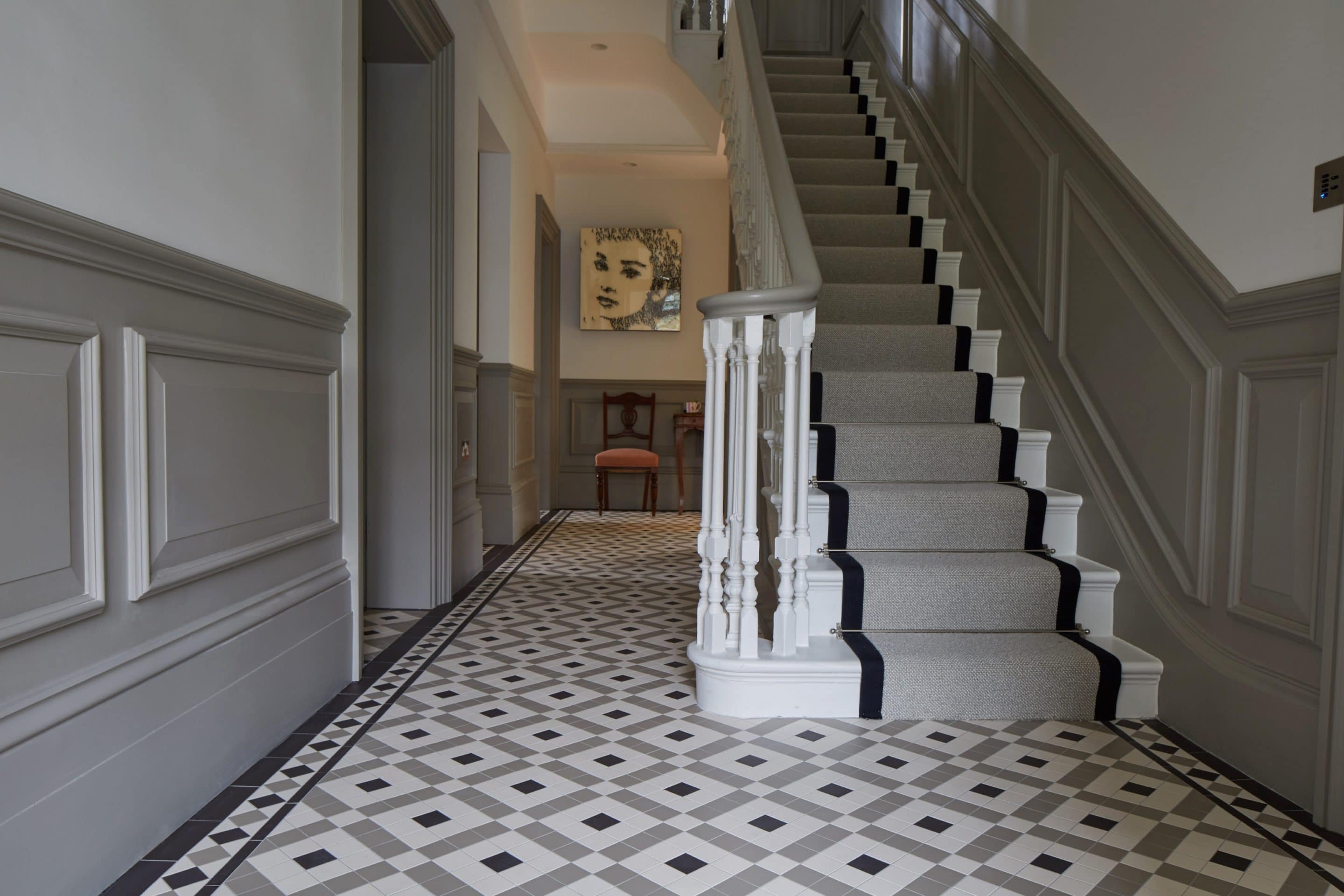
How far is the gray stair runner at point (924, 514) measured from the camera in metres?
2.51

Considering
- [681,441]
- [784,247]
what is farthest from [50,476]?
[681,441]

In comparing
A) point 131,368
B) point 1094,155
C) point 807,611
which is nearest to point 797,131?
point 1094,155

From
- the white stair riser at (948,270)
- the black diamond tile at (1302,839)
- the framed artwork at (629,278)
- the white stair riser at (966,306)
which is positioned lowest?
the black diamond tile at (1302,839)

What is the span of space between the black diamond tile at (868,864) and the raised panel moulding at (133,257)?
1.76 m

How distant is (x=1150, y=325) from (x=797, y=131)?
3.38 meters

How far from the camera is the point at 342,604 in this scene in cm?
275

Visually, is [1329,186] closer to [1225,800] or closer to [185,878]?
[1225,800]

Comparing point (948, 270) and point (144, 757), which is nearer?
point (144, 757)

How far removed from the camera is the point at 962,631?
8.98ft

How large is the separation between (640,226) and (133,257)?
6.85m

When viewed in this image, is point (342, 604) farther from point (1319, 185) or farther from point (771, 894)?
point (1319, 185)

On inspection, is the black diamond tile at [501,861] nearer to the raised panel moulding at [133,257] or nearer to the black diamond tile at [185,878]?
the black diamond tile at [185,878]

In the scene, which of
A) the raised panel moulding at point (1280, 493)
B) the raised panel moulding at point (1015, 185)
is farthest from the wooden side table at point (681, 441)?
the raised panel moulding at point (1280, 493)

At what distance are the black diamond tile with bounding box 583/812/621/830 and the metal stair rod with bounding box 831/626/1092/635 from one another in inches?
40.8
